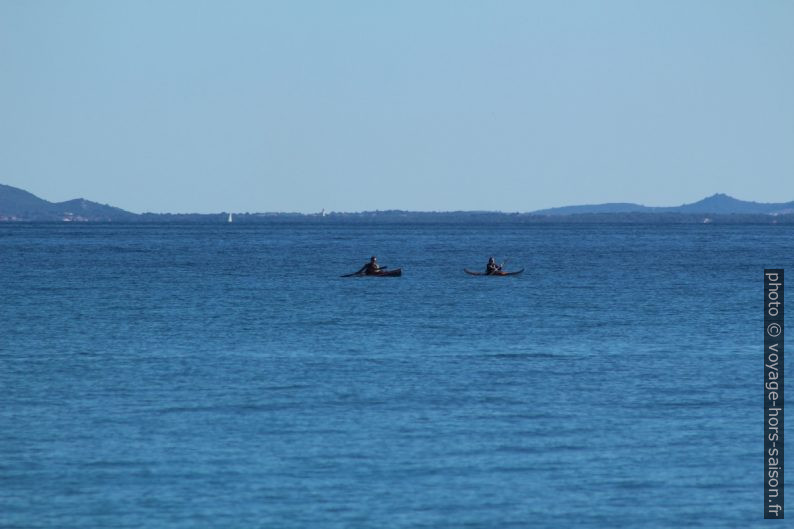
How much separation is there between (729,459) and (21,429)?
473 inches

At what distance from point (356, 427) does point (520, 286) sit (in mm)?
45314

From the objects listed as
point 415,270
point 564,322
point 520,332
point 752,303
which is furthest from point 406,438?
point 415,270

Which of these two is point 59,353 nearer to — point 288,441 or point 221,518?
point 288,441

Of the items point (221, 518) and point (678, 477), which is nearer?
point (221, 518)

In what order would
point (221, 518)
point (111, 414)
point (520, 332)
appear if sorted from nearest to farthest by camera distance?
point (221, 518), point (111, 414), point (520, 332)

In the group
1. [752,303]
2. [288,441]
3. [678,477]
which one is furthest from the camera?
[752,303]

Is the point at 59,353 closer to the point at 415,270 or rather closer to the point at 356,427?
the point at 356,427

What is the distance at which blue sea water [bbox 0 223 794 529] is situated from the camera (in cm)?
1853

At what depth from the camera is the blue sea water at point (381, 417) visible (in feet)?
60.8

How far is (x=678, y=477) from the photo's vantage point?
20.0 metres

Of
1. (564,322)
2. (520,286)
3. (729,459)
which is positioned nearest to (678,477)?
(729,459)

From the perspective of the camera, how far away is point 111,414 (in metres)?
24.9

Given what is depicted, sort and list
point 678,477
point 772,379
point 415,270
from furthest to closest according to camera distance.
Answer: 1. point 415,270
2. point 772,379
3. point 678,477

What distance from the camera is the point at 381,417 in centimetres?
2436
